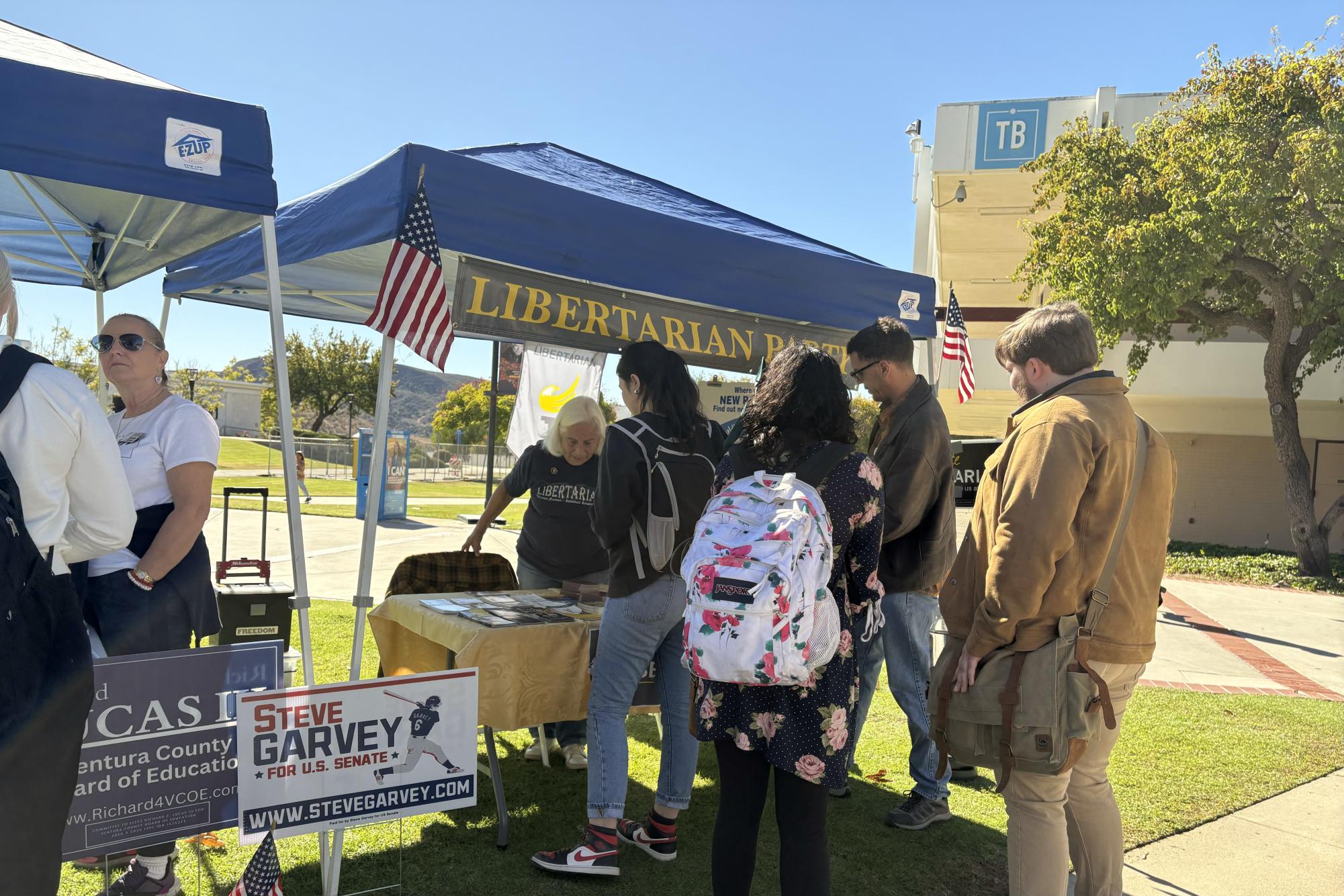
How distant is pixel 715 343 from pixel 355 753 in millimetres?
2773

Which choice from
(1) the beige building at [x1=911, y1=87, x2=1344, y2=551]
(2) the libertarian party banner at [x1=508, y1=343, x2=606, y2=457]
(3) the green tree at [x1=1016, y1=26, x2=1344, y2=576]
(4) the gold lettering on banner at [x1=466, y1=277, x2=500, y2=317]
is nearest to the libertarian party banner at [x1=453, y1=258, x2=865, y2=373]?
(4) the gold lettering on banner at [x1=466, y1=277, x2=500, y2=317]

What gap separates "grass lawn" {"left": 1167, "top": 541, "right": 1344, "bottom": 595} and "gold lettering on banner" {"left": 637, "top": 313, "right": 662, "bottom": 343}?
13.9 m

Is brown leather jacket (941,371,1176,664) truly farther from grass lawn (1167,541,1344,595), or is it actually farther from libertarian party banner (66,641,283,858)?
grass lawn (1167,541,1344,595)

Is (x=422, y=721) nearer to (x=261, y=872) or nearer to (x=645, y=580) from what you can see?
(x=261, y=872)

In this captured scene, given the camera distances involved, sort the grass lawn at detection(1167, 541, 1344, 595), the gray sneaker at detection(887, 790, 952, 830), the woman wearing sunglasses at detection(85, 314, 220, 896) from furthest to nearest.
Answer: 1. the grass lawn at detection(1167, 541, 1344, 595)
2. the gray sneaker at detection(887, 790, 952, 830)
3. the woman wearing sunglasses at detection(85, 314, 220, 896)

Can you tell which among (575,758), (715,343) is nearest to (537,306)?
(715,343)

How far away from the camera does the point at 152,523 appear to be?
2949 mm

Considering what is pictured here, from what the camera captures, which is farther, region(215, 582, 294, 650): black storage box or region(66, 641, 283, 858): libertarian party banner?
region(215, 582, 294, 650): black storage box

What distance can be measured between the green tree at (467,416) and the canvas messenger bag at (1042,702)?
178ft

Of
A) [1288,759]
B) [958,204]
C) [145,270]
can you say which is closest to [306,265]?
[145,270]

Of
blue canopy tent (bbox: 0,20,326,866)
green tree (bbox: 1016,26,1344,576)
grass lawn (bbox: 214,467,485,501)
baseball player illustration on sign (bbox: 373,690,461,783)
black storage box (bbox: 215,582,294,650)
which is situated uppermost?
green tree (bbox: 1016,26,1344,576)

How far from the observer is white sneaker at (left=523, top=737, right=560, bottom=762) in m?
4.57

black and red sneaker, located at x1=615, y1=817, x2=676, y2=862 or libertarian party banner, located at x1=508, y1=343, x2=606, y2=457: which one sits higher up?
libertarian party banner, located at x1=508, y1=343, x2=606, y2=457

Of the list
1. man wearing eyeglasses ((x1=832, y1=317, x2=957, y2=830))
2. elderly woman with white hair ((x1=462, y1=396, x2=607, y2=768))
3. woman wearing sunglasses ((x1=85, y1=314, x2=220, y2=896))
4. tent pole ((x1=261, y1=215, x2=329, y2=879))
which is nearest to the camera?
woman wearing sunglasses ((x1=85, y1=314, x2=220, y2=896))
